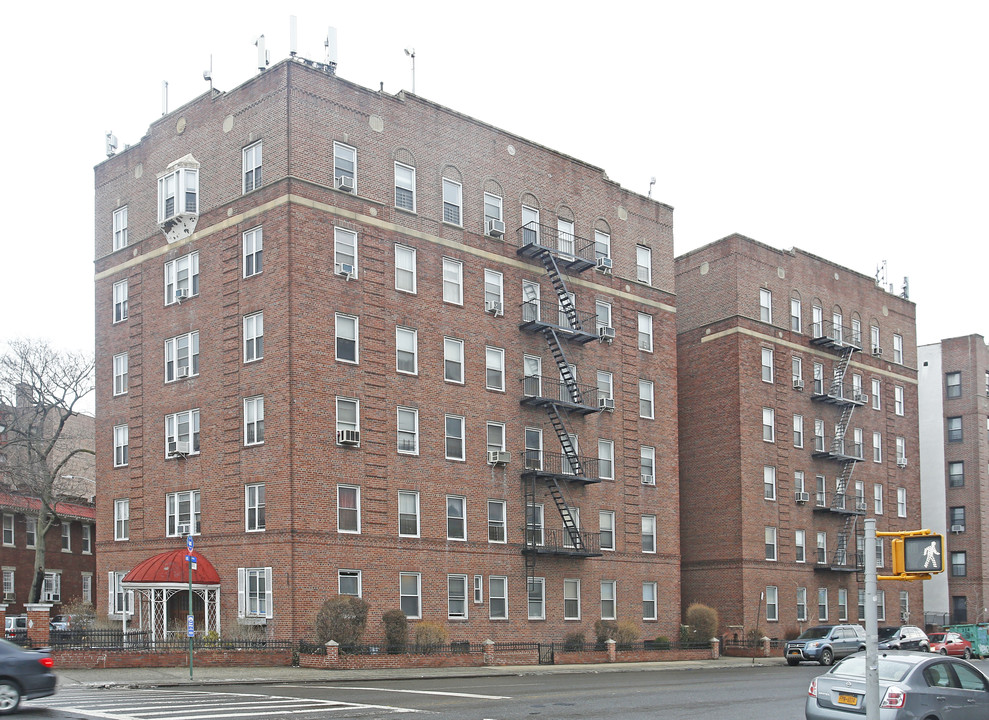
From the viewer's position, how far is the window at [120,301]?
4584 cm

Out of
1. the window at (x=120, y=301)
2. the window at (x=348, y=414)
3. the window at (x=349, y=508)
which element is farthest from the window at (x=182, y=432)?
the window at (x=349, y=508)

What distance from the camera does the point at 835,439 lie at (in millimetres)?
61375

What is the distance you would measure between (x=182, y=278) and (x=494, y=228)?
1276 cm

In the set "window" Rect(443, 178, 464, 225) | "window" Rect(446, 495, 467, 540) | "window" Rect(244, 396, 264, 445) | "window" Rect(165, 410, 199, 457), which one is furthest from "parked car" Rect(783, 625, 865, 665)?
"window" Rect(165, 410, 199, 457)

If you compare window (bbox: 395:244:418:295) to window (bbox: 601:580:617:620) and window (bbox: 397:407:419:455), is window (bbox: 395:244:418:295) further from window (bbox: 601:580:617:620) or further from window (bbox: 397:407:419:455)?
window (bbox: 601:580:617:620)

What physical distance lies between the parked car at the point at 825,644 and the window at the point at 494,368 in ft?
54.2

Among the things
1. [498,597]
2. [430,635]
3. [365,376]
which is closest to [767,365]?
[498,597]

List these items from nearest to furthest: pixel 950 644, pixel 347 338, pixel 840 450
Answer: pixel 347 338 → pixel 950 644 → pixel 840 450

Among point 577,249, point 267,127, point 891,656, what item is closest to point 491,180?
point 577,249

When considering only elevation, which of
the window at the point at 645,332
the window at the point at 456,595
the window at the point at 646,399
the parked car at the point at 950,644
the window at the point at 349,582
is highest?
the window at the point at 645,332

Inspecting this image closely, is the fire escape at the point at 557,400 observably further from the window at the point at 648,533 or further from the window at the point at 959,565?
the window at the point at 959,565

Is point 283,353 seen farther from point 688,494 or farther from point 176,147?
point 688,494

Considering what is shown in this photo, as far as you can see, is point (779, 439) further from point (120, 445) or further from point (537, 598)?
point (120, 445)

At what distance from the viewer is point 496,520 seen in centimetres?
4409
